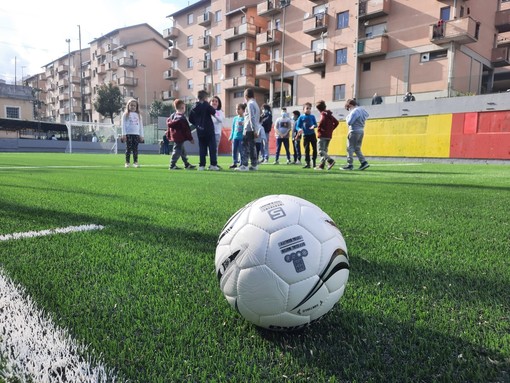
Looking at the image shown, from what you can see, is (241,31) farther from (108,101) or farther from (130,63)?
(130,63)

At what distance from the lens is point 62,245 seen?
254 cm

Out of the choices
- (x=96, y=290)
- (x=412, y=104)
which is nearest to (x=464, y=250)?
(x=96, y=290)

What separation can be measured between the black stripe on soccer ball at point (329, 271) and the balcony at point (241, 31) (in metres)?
46.2

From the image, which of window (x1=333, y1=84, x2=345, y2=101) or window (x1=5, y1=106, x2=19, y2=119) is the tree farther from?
window (x1=333, y1=84, x2=345, y2=101)

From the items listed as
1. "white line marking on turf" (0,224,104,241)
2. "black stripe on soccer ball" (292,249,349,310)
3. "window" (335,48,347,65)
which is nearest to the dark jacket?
"white line marking on turf" (0,224,104,241)

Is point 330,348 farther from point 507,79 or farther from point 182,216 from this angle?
point 507,79

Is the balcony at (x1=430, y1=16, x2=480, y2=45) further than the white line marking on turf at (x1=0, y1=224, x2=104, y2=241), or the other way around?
the balcony at (x1=430, y1=16, x2=480, y2=45)

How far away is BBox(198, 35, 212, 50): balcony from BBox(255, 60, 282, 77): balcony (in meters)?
12.2

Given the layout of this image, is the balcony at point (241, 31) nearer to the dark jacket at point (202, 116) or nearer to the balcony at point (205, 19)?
the balcony at point (205, 19)

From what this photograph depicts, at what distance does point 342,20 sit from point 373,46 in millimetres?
5277

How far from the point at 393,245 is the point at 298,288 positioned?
4.94ft

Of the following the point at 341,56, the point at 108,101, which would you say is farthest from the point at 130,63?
the point at 341,56

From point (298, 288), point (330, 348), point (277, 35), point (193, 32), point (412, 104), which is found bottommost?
point (330, 348)

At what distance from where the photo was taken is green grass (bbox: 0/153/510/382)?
1.25m
